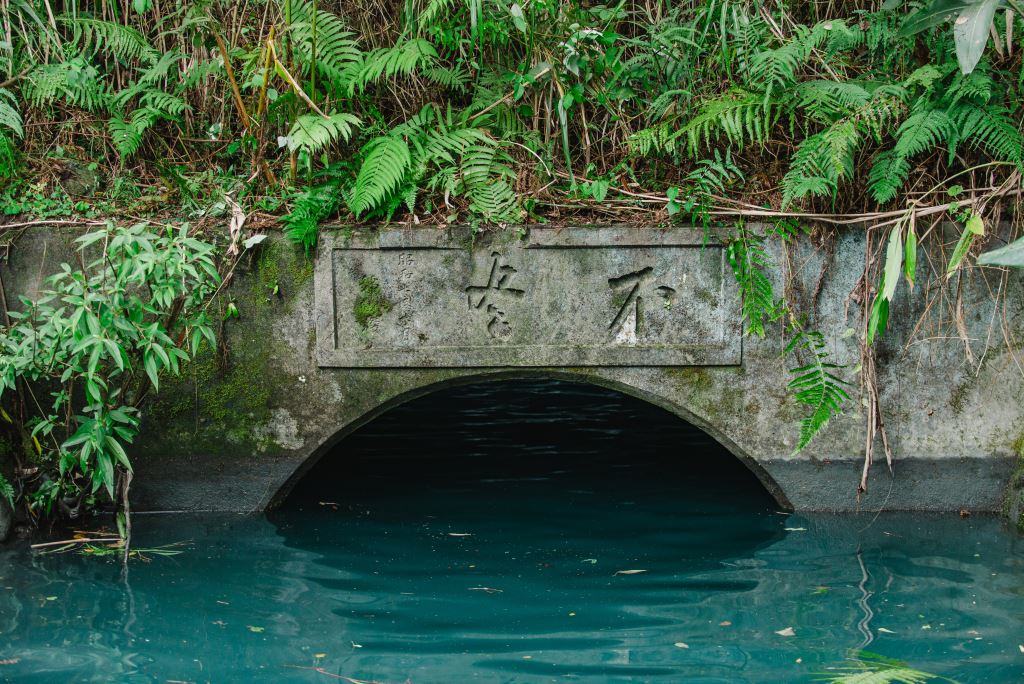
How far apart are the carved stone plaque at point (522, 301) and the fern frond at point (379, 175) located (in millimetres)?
210

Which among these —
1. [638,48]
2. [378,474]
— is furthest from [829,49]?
[378,474]

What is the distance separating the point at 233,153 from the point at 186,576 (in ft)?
6.85

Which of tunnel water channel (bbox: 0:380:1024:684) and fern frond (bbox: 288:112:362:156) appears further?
fern frond (bbox: 288:112:362:156)

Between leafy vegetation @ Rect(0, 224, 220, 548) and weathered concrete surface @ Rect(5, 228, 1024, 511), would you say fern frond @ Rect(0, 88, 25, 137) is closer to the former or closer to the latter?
weathered concrete surface @ Rect(5, 228, 1024, 511)

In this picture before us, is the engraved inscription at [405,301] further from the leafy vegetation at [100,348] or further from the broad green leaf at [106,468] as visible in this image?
the broad green leaf at [106,468]

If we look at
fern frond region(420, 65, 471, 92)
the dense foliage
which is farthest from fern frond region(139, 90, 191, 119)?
fern frond region(420, 65, 471, 92)

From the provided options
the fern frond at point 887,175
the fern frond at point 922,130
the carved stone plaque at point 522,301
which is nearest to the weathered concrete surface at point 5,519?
the carved stone plaque at point 522,301

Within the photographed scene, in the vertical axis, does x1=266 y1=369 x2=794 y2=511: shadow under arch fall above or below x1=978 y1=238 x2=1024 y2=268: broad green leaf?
below

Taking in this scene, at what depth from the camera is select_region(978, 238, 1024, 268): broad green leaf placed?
184cm

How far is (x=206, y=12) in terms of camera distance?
453 centimetres

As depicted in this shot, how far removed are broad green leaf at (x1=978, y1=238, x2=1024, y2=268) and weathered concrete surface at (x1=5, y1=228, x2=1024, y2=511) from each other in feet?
8.56

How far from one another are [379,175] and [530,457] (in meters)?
2.28

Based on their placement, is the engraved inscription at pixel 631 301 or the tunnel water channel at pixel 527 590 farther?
the engraved inscription at pixel 631 301

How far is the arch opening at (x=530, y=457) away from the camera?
5246 millimetres
